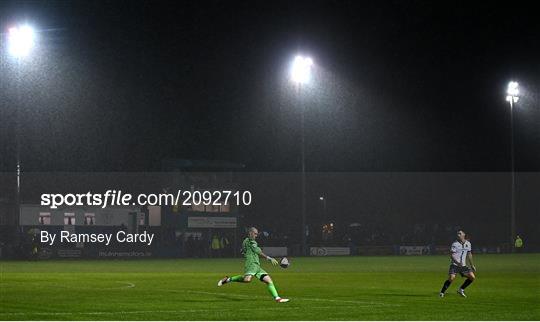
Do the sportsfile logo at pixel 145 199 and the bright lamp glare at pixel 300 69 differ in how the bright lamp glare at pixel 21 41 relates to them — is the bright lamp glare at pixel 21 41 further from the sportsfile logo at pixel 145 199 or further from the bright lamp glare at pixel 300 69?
the bright lamp glare at pixel 300 69

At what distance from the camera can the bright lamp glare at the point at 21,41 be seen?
5606 centimetres

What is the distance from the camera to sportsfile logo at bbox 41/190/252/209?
7300cm

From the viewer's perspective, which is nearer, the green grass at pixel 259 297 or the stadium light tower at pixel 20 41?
the green grass at pixel 259 297

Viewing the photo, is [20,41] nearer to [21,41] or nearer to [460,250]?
[21,41]

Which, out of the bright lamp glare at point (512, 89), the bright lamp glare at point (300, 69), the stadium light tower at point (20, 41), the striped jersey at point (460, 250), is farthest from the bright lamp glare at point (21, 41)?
the bright lamp glare at point (512, 89)

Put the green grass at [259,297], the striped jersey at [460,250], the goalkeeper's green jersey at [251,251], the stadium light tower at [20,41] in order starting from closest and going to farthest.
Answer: the green grass at [259,297]
the goalkeeper's green jersey at [251,251]
the striped jersey at [460,250]
the stadium light tower at [20,41]

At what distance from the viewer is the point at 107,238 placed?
69938 mm

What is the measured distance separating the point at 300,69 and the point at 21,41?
69.9 ft

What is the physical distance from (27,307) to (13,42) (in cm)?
3361

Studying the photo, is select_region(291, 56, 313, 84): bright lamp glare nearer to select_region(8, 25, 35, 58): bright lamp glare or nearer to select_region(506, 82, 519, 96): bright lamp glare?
select_region(8, 25, 35, 58): bright lamp glare

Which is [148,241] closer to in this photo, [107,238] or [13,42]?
[107,238]

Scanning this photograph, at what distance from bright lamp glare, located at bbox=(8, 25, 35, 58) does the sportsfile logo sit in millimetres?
17499

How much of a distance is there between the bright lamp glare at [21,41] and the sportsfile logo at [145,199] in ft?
57.4

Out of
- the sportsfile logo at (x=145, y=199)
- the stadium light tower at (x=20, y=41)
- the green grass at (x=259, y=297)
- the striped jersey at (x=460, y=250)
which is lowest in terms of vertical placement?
the green grass at (x=259, y=297)
